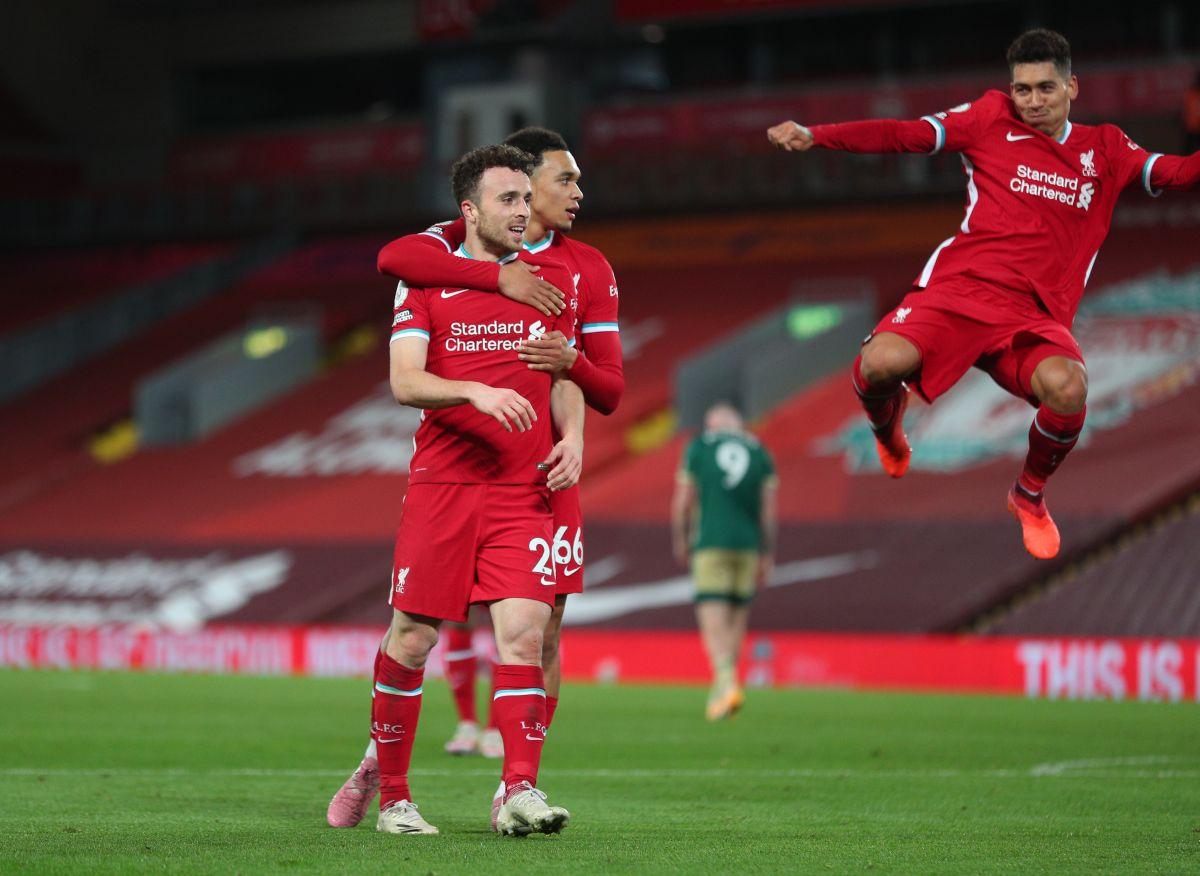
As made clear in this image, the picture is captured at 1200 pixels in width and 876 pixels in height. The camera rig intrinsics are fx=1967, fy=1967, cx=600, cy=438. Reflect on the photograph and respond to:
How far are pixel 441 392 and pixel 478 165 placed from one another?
836mm

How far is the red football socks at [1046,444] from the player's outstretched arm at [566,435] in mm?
2243

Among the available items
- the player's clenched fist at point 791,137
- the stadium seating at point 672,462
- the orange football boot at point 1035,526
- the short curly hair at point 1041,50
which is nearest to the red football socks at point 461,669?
the orange football boot at point 1035,526

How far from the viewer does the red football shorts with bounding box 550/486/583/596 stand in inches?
275

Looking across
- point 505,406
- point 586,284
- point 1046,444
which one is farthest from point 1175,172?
point 505,406

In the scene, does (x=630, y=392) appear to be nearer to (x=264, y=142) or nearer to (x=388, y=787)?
(x=264, y=142)

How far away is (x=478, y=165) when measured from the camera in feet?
22.6

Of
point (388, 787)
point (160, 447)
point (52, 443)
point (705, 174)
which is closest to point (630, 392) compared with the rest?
point (705, 174)

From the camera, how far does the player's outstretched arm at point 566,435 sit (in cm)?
686

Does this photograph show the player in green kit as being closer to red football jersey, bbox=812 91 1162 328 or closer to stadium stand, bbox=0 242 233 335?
red football jersey, bbox=812 91 1162 328

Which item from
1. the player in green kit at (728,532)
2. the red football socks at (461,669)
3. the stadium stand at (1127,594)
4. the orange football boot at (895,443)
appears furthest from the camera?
the stadium stand at (1127,594)

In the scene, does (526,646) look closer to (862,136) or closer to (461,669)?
(862,136)

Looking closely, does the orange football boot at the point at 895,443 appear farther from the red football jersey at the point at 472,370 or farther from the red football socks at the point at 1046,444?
the red football jersey at the point at 472,370

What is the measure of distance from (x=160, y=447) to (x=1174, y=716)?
2173 cm

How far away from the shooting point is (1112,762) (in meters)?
10.2
